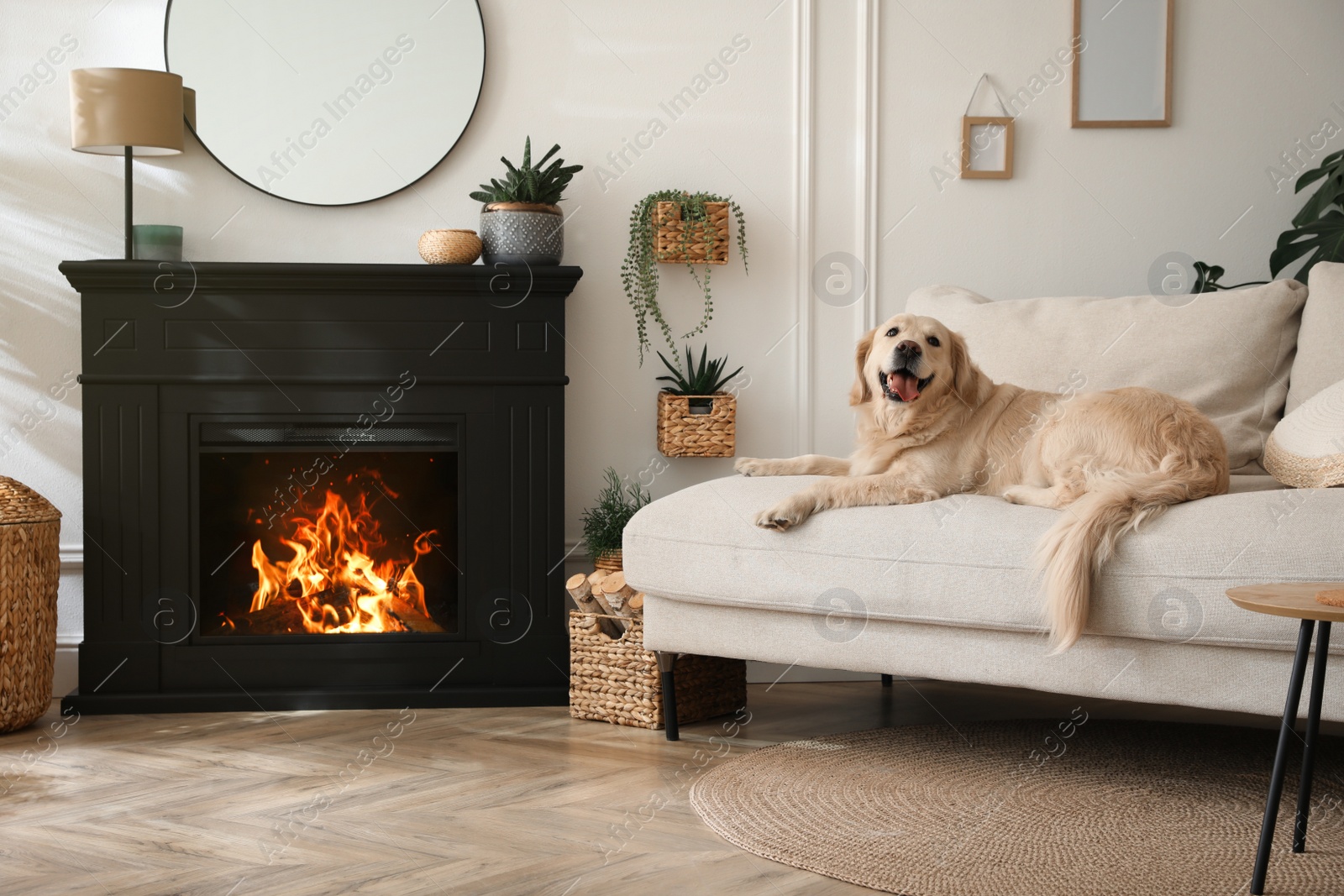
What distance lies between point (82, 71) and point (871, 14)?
2137 millimetres

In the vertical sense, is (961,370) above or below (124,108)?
below

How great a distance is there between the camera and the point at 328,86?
3156 mm

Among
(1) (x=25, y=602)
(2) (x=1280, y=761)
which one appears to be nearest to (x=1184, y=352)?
(2) (x=1280, y=761)

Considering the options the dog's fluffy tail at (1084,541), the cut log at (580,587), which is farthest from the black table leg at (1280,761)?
the cut log at (580,587)

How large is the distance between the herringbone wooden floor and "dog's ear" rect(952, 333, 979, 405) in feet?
2.68

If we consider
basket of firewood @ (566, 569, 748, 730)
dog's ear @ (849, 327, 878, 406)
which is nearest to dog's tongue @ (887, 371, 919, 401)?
dog's ear @ (849, 327, 878, 406)

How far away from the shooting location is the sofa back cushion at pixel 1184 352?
275 cm

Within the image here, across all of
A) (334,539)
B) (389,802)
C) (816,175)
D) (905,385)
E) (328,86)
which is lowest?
(389,802)

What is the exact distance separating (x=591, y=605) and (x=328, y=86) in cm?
164

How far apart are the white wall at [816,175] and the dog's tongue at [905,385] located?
81 centimetres

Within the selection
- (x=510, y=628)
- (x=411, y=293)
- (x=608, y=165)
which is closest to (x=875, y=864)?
(x=510, y=628)

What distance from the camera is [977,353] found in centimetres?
291

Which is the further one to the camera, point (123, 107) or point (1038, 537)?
point (123, 107)

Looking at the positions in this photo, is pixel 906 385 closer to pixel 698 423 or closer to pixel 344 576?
pixel 698 423
